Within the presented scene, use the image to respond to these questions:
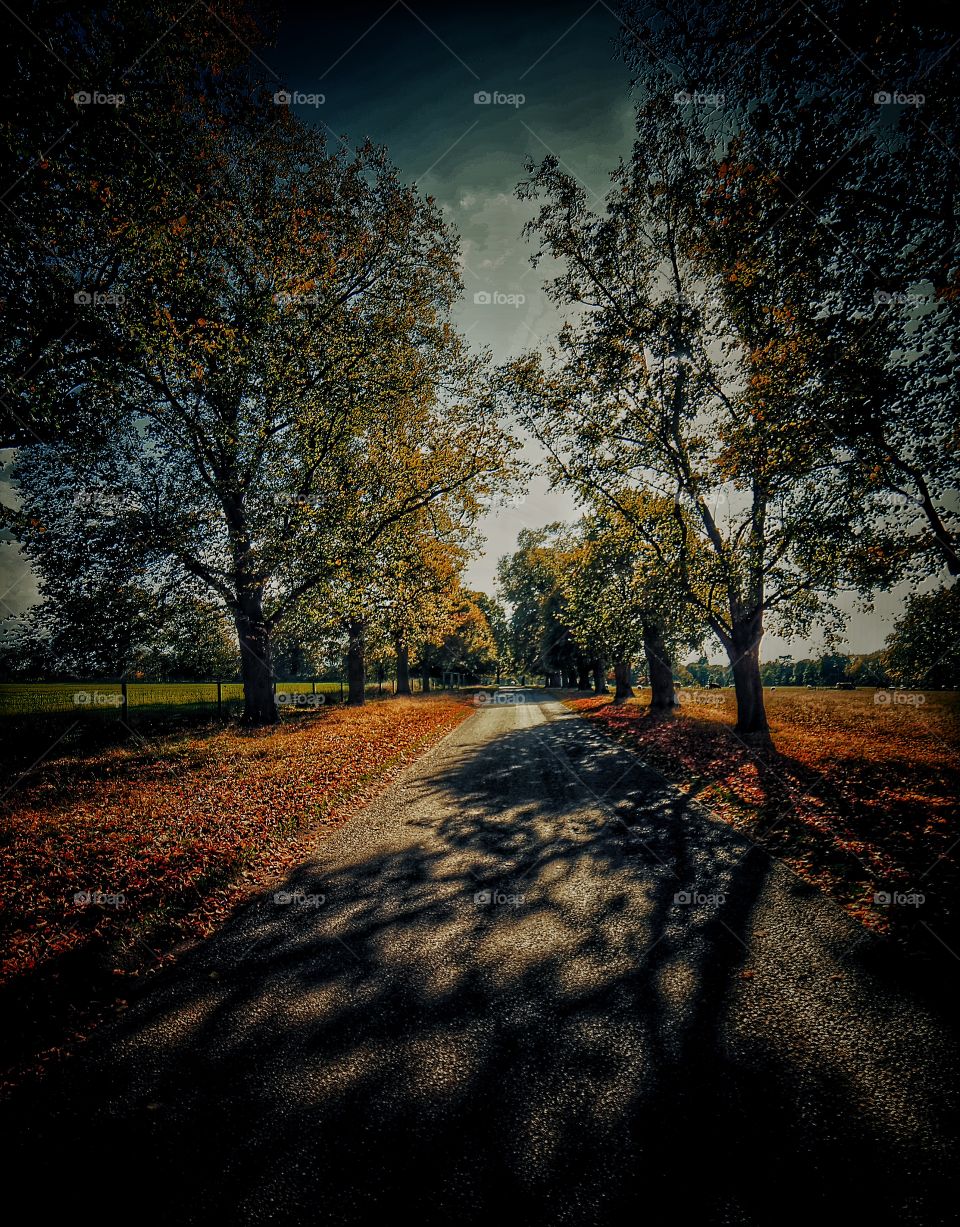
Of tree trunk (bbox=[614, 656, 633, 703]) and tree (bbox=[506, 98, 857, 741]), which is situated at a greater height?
tree (bbox=[506, 98, 857, 741])

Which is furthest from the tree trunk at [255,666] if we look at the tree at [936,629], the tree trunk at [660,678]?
the tree at [936,629]

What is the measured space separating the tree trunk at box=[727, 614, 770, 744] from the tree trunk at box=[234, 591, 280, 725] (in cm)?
1502

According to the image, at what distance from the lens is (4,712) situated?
18.0m

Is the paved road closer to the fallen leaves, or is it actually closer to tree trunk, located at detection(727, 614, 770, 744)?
the fallen leaves

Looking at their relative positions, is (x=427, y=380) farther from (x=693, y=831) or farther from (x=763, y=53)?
(x=693, y=831)

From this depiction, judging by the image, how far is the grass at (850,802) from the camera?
498 cm

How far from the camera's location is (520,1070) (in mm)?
2996

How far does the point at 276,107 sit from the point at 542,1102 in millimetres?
18752

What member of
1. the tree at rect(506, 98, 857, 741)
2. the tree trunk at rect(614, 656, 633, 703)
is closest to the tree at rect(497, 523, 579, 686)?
the tree trunk at rect(614, 656, 633, 703)

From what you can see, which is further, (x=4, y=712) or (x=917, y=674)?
(x=4, y=712)

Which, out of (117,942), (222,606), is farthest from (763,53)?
(222,606)

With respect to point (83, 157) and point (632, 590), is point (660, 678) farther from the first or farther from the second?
point (83, 157)

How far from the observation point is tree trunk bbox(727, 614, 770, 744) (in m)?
13.1

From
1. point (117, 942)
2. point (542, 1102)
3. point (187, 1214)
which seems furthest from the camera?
point (117, 942)
